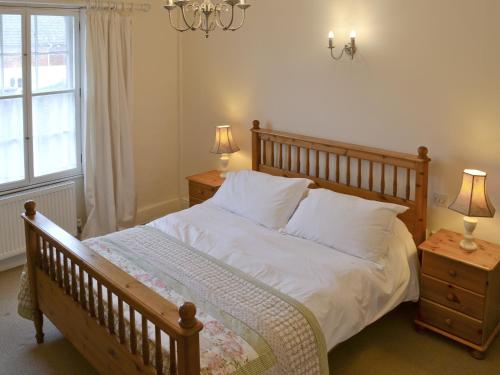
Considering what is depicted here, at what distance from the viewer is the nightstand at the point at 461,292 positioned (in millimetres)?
3400

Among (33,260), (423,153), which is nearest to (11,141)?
(33,260)

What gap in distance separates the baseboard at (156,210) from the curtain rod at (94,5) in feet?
5.89

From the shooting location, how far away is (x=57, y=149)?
4.81 m

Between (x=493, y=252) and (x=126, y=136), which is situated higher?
(x=126, y=136)

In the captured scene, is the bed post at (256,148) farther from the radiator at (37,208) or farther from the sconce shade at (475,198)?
the sconce shade at (475,198)

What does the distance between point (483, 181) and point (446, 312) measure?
83 centimetres

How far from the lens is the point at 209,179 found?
5.00 m

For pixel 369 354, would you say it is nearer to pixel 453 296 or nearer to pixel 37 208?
pixel 453 296

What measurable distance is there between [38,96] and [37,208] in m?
0.88

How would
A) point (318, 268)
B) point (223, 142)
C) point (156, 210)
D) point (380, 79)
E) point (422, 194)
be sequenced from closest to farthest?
point (318, 268)
point (422, 194)
point (380, 79)
point (223, 142)
point (156, 210)

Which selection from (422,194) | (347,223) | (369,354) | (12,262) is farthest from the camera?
(12,262)

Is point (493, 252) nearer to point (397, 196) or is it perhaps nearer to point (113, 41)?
point (397, 196)

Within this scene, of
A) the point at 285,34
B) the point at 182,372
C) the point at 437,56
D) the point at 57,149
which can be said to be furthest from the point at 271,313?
the point at 57,149

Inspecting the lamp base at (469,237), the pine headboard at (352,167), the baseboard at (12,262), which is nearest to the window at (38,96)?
the baseboard at (12,262)
